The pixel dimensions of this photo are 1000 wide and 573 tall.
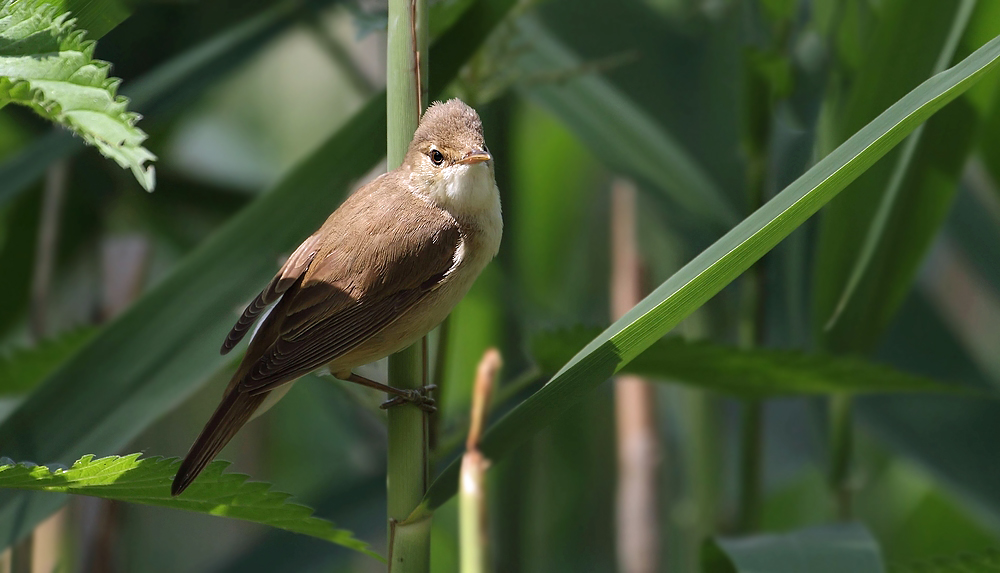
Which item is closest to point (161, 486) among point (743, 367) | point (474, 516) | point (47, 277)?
point (474, 516)

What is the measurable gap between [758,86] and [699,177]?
→ 10.3 inches

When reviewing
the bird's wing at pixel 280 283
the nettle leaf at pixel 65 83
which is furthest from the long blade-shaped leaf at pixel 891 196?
the nettle leaf at pixel 65 83

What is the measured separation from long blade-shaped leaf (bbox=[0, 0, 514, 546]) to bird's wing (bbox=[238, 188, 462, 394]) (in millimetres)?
69

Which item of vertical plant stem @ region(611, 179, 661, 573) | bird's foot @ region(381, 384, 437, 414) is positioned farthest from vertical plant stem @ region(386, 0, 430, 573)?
vertical plant stem @ region(611, 179, 661, 573)

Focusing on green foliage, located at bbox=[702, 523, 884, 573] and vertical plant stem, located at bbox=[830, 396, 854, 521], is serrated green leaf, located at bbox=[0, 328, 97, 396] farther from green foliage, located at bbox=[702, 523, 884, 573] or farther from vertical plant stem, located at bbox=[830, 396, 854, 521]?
vertical plant stem, located at bbox=[830, 396, 854, 521]

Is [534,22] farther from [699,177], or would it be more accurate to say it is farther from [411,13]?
[411,13]

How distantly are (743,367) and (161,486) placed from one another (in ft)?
3.19

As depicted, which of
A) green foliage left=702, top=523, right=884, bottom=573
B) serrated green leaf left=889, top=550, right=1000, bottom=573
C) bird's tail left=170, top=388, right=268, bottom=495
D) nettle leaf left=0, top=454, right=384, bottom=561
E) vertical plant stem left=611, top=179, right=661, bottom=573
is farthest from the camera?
vertical plant stem left=611, top=179, right=661, bottom=573

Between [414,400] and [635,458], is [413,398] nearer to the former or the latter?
[414,400]

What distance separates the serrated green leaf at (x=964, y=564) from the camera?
1.20 meters

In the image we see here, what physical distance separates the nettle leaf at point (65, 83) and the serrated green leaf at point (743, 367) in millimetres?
776

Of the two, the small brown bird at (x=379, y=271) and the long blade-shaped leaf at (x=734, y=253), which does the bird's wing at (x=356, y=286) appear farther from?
the long blade-shaped leaf at (x=734, y=253)

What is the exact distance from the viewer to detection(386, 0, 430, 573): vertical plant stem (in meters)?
1.11

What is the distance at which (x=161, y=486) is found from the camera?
3.40ft
